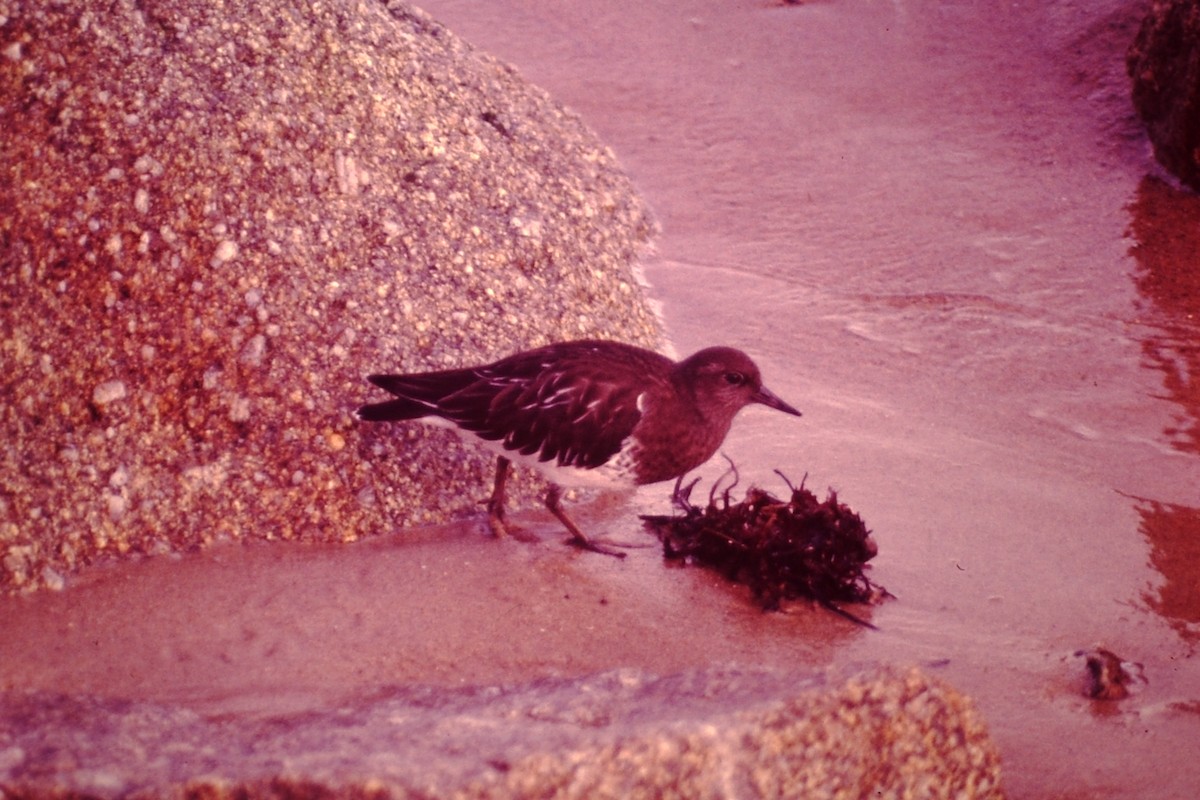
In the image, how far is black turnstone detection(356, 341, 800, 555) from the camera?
4156 mm

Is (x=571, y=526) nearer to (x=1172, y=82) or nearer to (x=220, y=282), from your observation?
(x=220, y=282)

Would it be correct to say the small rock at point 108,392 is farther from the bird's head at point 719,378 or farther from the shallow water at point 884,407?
the bird's head at point 719,378

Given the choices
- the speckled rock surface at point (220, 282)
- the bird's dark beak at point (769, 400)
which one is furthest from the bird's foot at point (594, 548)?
the bird's dark beak at point (769, 400)

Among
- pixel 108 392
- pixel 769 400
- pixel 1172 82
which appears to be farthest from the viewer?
pixel 1172 82

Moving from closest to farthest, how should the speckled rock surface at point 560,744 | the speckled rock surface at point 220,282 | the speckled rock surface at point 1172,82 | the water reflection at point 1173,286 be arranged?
the speckled rock surface at point 560,744 < the speckled rock surface at point 220,282 < the water reflection at point 1173,286 < the speckled rock surface at point 1172,82

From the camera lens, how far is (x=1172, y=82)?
23.9ft

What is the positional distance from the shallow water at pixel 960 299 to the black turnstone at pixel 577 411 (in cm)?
57

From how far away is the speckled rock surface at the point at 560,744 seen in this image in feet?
8.46

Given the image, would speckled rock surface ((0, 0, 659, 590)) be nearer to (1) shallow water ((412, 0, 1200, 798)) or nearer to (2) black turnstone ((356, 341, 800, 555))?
(2) black turnstone ((356, 341, 800, 555))

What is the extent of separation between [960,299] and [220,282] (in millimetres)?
3363

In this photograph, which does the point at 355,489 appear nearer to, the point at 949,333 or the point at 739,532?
the point at 739,532

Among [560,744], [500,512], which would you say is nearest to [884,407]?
[500,512]

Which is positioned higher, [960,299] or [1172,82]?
[1172,82]

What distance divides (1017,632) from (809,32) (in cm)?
550
